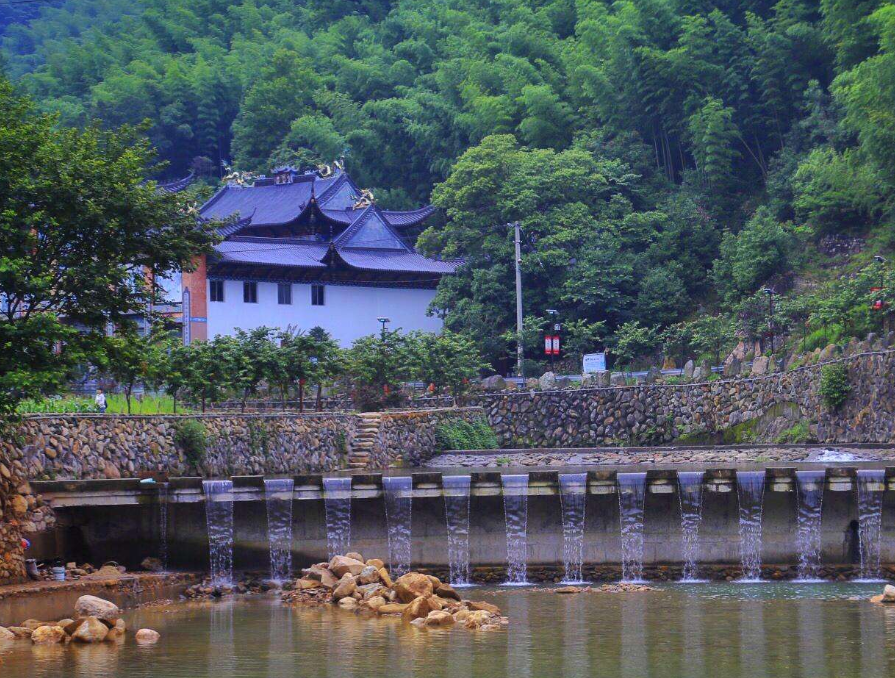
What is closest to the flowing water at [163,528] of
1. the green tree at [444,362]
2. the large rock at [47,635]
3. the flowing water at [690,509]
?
the large rock at [47,635]

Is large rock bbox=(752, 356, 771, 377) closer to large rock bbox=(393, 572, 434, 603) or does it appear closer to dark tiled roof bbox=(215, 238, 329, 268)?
dark tiled roof bbox=(215, 238, 329, 268)

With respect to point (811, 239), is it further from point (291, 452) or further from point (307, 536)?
point (307, 536)

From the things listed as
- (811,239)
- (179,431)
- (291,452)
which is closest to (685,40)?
(811,239)

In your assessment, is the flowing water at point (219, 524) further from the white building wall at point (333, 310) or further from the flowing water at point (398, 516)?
the white building wall at point (333, 310)

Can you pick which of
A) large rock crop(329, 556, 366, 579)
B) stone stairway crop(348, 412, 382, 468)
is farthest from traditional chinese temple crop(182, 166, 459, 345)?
large rock crop(329, 556, 366, 579)

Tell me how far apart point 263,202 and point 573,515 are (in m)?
53.2

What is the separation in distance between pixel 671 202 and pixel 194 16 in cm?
6558

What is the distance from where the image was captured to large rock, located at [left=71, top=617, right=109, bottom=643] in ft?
58.5

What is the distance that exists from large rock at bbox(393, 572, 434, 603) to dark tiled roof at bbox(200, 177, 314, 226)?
5159cm

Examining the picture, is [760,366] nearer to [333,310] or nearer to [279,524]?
[279,524]

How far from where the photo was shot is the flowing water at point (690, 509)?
23.2 meters

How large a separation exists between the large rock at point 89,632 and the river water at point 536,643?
26 centimetres

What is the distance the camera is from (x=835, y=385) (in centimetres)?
4047

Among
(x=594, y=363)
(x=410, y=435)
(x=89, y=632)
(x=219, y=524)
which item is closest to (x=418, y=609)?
(x=89, y=632)
